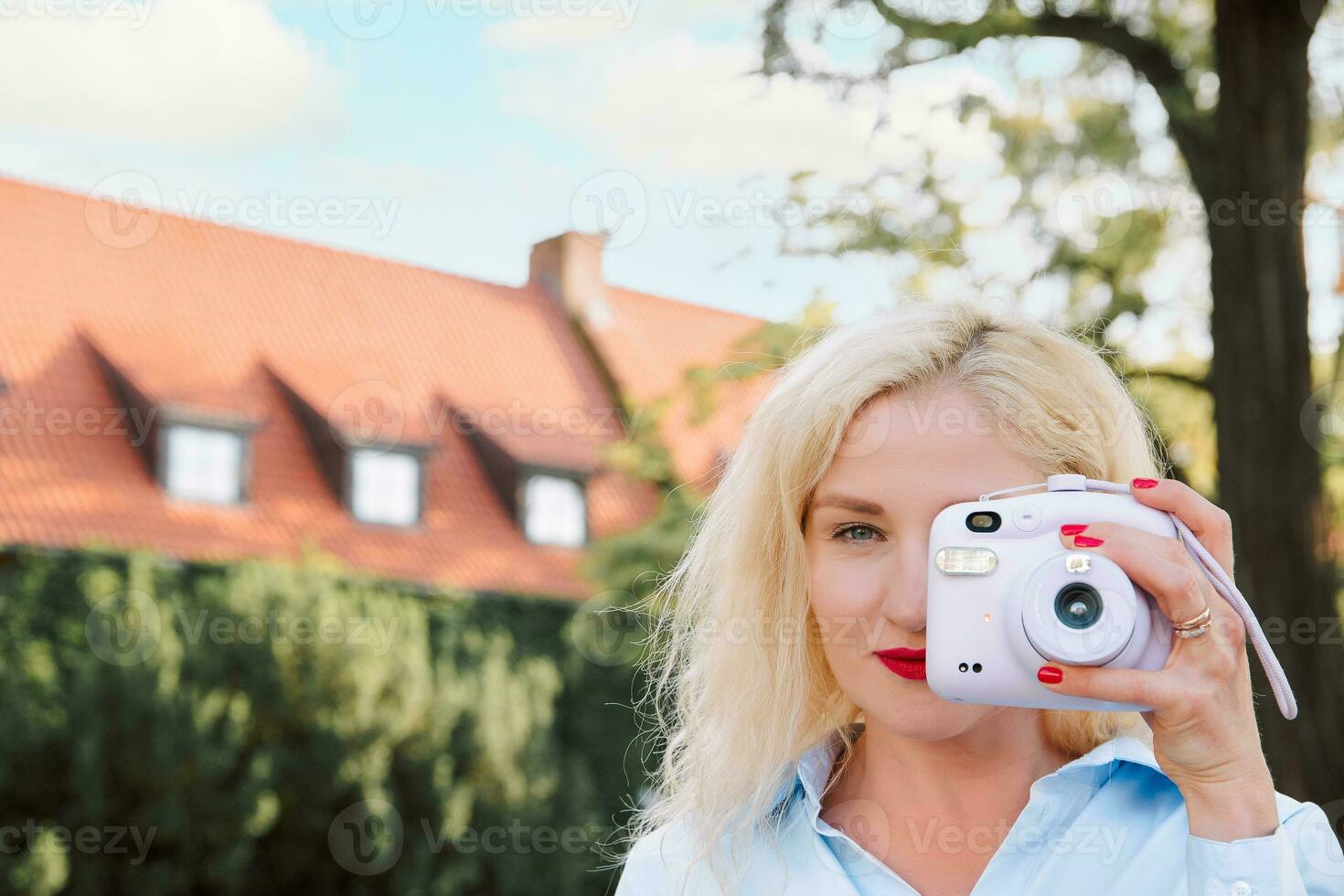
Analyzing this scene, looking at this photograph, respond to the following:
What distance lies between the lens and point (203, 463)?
1798 cm

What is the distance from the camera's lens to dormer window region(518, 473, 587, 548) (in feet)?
65.9

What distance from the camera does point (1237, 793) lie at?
1.80 meters

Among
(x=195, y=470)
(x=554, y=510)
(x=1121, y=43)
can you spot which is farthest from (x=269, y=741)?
(x=1121, y=43)

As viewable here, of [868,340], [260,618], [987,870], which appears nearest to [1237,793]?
[987,870]

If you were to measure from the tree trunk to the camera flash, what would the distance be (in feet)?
16.0

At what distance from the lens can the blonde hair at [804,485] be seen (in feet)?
7.25

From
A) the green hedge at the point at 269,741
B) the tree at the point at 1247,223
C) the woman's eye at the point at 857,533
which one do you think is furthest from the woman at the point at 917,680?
the green hedge at the point at 269,741

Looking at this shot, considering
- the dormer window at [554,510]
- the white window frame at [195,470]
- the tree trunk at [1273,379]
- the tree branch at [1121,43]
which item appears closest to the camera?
the tree trunk at [1273,379]

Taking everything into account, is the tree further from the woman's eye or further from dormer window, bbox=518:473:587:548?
dormer window, bbox=518:473:587:548

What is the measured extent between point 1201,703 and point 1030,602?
0.23 m

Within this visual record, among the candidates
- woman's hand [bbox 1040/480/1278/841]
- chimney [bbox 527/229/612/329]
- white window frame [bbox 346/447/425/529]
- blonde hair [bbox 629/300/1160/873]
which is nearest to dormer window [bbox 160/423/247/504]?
white window frame [bbox 346/447/425/529]

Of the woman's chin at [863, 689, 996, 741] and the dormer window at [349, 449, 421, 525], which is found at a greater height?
the dormer window at [349, 449, 421, 525]

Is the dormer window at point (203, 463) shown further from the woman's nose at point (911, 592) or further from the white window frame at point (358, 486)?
the woman's nose at point (911, 592)

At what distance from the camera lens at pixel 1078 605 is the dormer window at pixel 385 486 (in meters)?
17.5
